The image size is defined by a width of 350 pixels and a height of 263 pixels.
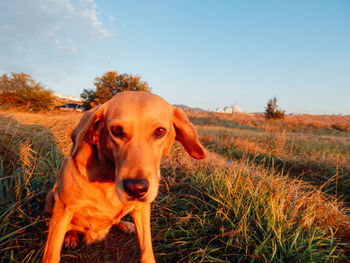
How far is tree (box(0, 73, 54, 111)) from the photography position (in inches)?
533

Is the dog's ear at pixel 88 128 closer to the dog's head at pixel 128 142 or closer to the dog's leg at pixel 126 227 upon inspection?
the dog's head at pixel 128 142

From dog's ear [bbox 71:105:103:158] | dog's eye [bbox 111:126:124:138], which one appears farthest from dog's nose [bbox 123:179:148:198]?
dog's ear [bbox 71:105:103:158]

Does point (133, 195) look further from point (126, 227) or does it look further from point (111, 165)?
point (126, 227)

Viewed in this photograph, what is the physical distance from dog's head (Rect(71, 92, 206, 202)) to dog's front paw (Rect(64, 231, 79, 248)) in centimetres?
106

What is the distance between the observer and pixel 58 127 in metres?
5.35

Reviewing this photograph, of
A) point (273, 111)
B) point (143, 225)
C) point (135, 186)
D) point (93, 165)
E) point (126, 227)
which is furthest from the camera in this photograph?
point (273, 111)

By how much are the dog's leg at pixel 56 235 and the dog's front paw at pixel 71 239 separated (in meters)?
0.55

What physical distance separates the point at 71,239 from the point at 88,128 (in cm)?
144

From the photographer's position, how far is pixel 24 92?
1427cm

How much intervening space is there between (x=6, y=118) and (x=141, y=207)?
3.94 meters

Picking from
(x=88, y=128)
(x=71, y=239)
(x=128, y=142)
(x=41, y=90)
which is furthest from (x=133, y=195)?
(x=41, y=90)

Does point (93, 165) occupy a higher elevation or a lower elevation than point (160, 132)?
lower

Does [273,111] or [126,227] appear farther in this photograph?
[273,111]

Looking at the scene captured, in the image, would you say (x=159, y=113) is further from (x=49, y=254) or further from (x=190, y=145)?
(x=49, y=254)
